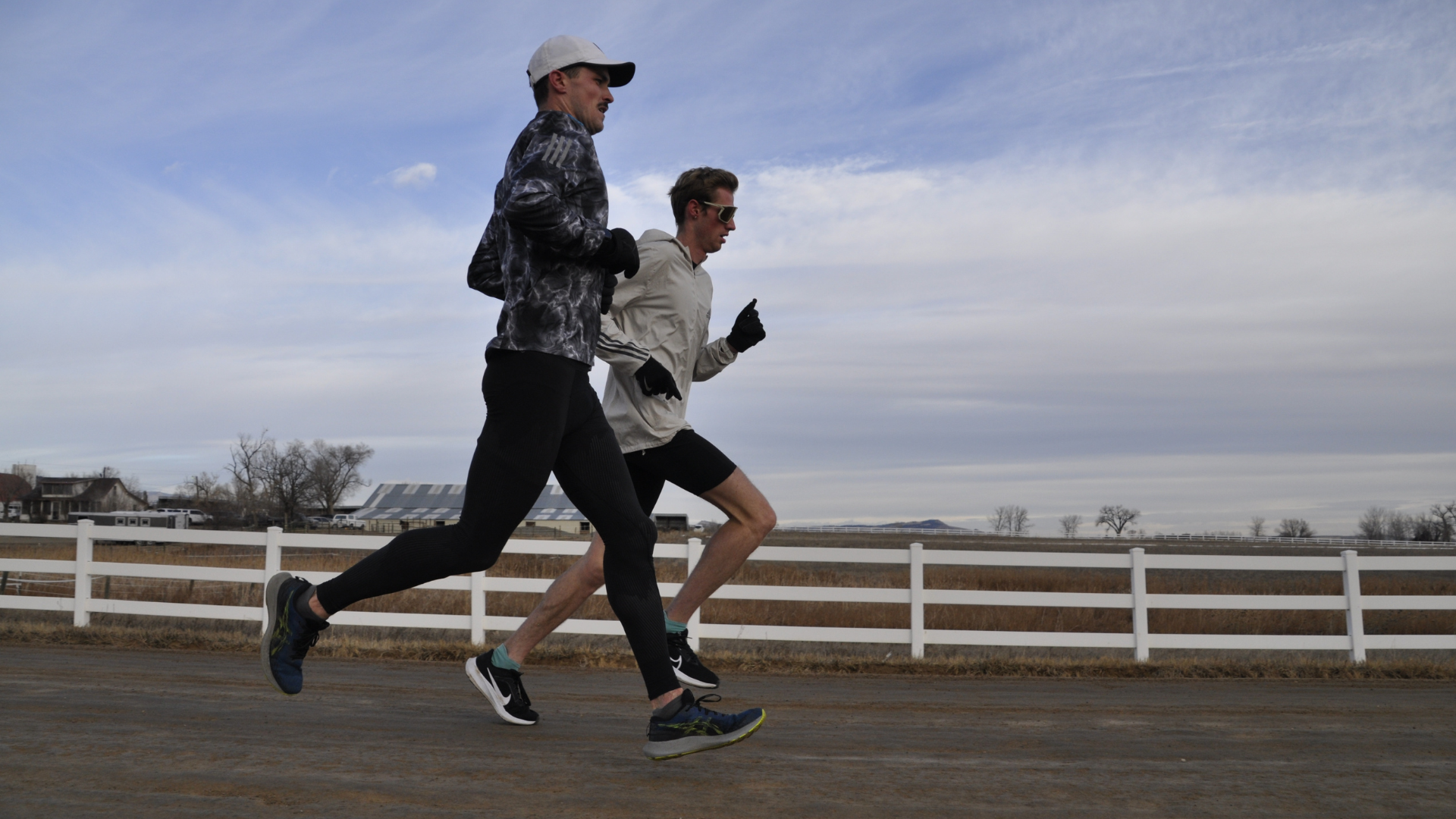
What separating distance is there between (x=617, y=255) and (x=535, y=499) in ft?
2.57

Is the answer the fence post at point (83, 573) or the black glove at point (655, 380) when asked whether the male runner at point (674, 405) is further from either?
the fence post at point (83, 573)

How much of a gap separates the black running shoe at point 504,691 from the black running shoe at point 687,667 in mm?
714

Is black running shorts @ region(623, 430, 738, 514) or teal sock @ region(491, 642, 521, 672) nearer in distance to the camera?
teal sock @ region(491, 642, 521, 672)

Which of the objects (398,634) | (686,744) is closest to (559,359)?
(686,744)

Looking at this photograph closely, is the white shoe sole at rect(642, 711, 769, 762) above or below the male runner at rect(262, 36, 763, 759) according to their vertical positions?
below

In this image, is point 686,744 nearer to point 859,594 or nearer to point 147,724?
point 147,724

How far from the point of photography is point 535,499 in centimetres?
293

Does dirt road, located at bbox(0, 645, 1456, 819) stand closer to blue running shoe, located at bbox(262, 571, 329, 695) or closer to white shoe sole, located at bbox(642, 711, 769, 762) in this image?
white shoe sole, located at bbox(642, 711, 769, 762)

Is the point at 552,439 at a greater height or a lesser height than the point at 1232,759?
greater

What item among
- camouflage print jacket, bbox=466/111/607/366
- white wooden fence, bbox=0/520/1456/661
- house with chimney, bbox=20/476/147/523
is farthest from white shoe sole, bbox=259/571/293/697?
house with chimney, bbox=20/476/147/523

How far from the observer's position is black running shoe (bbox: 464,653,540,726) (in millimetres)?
3506

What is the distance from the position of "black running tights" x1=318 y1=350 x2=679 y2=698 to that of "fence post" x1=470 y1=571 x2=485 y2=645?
5853 millimetres

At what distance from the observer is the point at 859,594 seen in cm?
859

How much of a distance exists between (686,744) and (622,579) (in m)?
0.55
